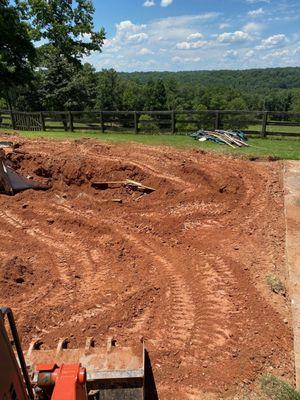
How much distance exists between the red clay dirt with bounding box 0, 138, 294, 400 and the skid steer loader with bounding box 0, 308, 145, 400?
61 centimetres

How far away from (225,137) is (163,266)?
10996 millimetres

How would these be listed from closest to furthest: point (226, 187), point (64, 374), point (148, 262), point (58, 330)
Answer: point (64, 374), point (58, 330), point (148, 262), point (226, 187)

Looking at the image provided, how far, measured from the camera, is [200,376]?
4.65 metres

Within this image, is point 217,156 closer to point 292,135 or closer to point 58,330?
point 292,135

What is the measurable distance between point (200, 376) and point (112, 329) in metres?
1.40

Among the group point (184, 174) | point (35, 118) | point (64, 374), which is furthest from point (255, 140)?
point (64, 374)

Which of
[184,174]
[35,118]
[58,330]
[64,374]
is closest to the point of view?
[64,374]

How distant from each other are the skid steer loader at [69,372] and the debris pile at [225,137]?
12637 mm

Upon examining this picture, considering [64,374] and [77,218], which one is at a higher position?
[64,374]

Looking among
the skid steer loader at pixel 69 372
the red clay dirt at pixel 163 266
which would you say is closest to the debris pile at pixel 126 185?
the red clay dirt at pixel 163 266

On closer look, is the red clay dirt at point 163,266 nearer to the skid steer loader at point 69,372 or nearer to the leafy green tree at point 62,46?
the skid steer loader at point 69,372

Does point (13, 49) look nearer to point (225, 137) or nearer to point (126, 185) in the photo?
point (225, 137)

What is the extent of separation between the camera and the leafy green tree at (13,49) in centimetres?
2281

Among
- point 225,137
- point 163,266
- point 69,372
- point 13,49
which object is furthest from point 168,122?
point 69,372
